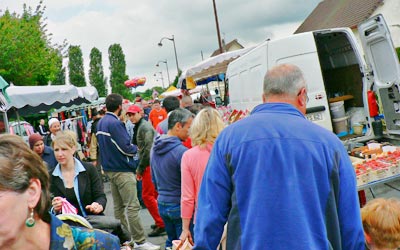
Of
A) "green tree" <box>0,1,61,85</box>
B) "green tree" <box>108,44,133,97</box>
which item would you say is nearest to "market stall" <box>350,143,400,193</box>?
"green tree" <box>0,1,61,85</box>

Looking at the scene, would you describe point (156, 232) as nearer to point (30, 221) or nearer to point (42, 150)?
point (42, 150)

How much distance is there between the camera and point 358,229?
7.07ft

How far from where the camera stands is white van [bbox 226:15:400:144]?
6.29 m

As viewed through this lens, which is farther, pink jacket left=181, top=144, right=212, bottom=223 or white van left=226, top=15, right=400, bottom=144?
white van left=226, top=15, right=400, bottom=144

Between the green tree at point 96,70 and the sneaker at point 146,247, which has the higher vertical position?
the green tree at point 96,70

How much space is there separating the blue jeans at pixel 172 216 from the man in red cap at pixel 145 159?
1886 mm

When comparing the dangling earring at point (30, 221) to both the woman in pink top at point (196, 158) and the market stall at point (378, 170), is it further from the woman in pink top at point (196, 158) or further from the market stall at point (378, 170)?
the market stall at point (378, 170)

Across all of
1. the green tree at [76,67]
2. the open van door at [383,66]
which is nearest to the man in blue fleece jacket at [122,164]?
the open van door at [383,66]

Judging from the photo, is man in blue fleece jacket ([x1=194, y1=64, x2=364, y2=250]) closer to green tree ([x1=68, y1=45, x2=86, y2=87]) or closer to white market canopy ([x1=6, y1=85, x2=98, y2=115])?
white market canopy ([x1=6, y1=85, x2=98, y2=115])

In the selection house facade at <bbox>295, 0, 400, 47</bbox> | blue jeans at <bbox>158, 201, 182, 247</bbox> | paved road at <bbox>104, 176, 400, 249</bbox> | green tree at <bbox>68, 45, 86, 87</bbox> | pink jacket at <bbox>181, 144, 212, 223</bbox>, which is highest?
green tree at <bbox>68, 45, 86, 87</bbox>

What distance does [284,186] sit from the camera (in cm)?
209

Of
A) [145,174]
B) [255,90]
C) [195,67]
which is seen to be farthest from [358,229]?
[195,67]

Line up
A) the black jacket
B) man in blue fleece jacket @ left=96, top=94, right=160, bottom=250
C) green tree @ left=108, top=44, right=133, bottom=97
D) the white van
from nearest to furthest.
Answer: the black jacket, man in blue fleece jacket @ left=96, top=94, right=160, bottom=250, the white van, green tree @ left=108, top=44, right=133, bottom=97

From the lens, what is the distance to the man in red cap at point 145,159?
242 inches
